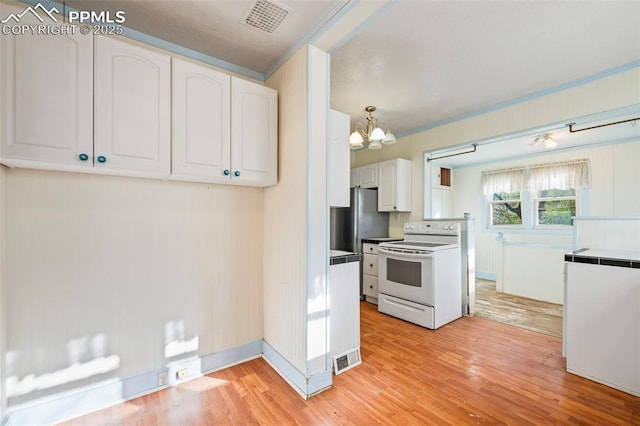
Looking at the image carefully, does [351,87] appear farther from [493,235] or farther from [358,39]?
[493,235]

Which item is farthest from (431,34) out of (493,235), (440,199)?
(493,235)

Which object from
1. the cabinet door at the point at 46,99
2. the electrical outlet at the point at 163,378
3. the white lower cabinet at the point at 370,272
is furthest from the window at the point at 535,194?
the cabinet door at the point at 46,99

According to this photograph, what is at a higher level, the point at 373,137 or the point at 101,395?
the point at 373,137

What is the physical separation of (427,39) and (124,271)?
9.17 feet

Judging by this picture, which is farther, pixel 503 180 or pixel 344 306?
pixel 503 180

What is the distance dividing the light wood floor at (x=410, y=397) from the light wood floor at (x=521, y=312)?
2.27 feet

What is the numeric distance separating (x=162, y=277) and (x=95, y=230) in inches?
20.7

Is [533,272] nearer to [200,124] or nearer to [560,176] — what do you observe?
[560,176]

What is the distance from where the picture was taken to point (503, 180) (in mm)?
5371

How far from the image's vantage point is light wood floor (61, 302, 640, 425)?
1.70 m

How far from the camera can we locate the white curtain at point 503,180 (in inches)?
203

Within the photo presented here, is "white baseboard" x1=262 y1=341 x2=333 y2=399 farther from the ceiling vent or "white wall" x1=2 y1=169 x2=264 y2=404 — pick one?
the ceiling vent

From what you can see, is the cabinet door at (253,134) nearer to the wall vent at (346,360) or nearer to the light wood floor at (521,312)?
the wall vent at (346,360)

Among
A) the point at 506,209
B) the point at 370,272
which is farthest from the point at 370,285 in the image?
the point at 506,209
